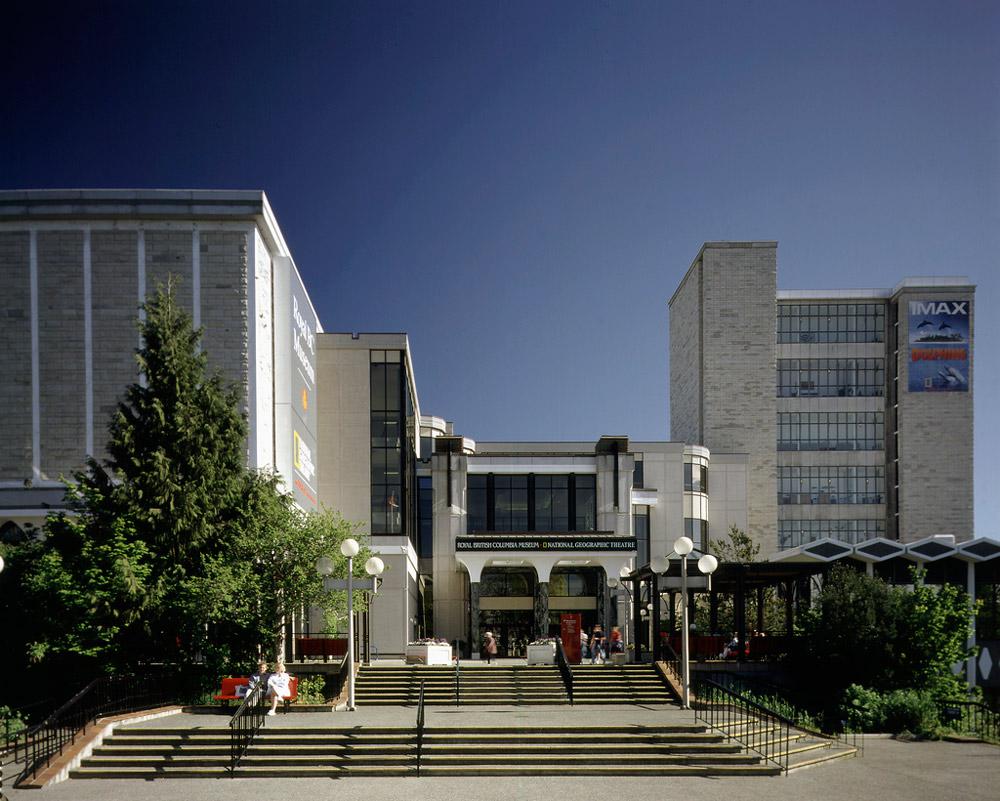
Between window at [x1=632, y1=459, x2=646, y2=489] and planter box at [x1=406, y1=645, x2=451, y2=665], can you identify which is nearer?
planter box at [x1=406, y1=645, x2=451, y2=665]

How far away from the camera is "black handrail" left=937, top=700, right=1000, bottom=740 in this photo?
75.4 ft

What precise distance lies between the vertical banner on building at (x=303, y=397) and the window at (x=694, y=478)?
27568mm

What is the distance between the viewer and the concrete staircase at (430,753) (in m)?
16.9

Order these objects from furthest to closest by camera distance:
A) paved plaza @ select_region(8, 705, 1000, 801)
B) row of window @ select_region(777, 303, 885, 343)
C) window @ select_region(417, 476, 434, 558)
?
1. row of window @ select_region(777, 303, 885, 343)
2. window @ select_region(417, 476, 434, 558)
3. paved plaza @ select_region(8, 705, 1000, 801)

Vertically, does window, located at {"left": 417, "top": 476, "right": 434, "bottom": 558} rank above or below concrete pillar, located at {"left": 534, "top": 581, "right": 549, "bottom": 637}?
above

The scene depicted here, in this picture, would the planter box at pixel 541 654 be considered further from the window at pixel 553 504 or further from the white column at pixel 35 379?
the window at pixel 553 504

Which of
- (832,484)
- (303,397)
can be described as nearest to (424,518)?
(303,397)

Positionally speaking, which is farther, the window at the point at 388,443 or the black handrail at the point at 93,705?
the window at the point at 388,443

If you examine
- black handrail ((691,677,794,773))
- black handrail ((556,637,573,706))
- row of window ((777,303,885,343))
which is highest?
A: row of window ((777,303,885,343))

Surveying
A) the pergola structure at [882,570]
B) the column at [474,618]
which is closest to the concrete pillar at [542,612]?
the column at [474,618]

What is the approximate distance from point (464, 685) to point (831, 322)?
61111mm

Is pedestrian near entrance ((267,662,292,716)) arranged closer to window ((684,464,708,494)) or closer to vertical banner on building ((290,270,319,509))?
vertical banner on building ((290,270,319,509))

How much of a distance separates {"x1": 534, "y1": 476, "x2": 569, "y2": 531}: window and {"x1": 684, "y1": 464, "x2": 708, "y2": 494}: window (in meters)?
12.3

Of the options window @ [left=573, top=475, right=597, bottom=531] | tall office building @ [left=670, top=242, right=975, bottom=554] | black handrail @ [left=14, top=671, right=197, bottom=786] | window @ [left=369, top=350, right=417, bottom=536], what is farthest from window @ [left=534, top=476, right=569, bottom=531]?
black handrail @ [left=14, top=671, right=197, bottom=786]
